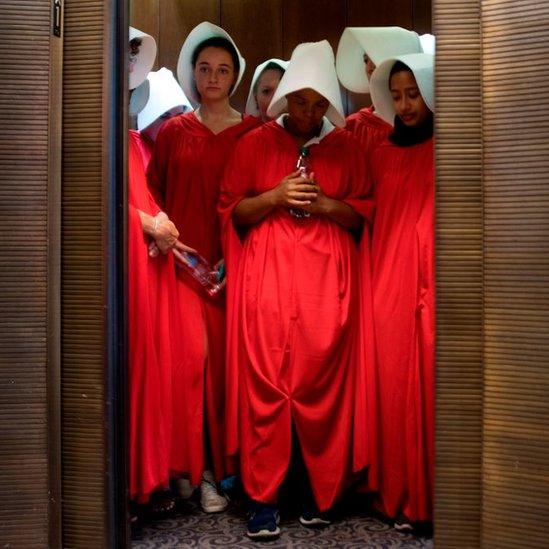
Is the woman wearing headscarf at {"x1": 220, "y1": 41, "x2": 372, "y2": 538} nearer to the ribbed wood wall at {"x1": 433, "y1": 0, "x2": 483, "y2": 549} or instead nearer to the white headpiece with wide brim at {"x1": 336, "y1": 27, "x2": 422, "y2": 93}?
the white headpiece with wide brim at {"x1": 336, "y1": 27, "x2": 422, "y2": 93}

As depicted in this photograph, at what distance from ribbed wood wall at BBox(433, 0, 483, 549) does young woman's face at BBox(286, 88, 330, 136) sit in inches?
28.0

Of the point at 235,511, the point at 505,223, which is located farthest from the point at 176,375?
the point at 505,223

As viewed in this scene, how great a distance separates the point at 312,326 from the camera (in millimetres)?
2590

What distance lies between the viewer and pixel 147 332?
97.9 inches

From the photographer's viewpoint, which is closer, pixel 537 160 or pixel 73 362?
pixel 537 160

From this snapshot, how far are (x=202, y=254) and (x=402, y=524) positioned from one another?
1164 mm

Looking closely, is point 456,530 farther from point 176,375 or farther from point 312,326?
point 176,375

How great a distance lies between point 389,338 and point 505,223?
763mm

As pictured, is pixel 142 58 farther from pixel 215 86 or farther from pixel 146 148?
pixel 146 148

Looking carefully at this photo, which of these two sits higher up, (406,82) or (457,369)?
(406,82)

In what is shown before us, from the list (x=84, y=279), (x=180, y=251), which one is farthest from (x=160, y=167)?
(x=84, y=279)

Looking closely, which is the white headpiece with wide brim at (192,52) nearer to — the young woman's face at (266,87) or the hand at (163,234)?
the young woman's face at (266,87)

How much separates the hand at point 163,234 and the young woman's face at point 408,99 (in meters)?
0.83

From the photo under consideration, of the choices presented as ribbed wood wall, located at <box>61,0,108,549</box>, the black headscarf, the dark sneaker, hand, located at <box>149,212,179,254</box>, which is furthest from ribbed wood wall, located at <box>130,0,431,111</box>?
the dark sneaker
